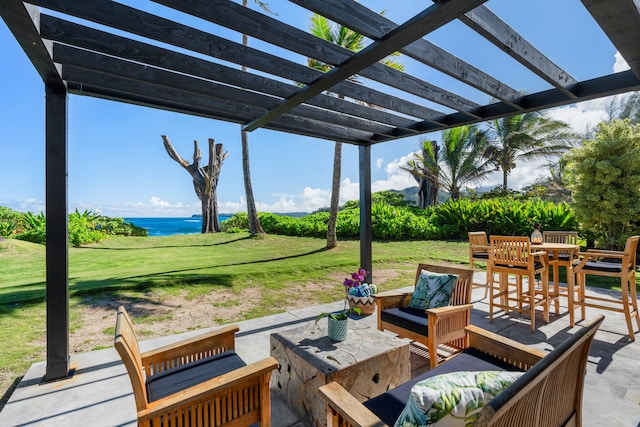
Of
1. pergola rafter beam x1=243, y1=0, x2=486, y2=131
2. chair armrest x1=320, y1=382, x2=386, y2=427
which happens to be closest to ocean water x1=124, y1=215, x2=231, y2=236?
pergola rafter beam x1=243, y1=0, x2=486, y2=131

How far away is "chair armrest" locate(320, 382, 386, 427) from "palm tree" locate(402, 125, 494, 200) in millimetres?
15666

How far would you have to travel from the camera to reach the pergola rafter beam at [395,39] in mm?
1624

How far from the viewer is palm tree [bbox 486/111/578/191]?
604 inches

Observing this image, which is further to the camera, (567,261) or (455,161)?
(455,161)

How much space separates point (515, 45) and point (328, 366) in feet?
8.23

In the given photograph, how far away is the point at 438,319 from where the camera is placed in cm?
258

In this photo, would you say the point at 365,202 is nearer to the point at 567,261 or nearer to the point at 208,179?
the point at 567,261

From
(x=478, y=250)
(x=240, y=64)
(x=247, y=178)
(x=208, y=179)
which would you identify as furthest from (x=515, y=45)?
(x=208, y=179)

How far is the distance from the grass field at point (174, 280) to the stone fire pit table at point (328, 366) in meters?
2.14

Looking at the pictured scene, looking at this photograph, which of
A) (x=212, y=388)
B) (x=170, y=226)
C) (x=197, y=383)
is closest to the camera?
(x=212, y=388)

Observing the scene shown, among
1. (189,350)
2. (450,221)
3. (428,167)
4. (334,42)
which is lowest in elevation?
(189,350)

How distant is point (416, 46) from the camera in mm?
2221

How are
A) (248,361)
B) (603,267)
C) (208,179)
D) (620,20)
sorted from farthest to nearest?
(208,179) → (603,267) → (248,361) → (620,20)

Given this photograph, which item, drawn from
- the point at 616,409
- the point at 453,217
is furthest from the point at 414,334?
the point at 453,217
